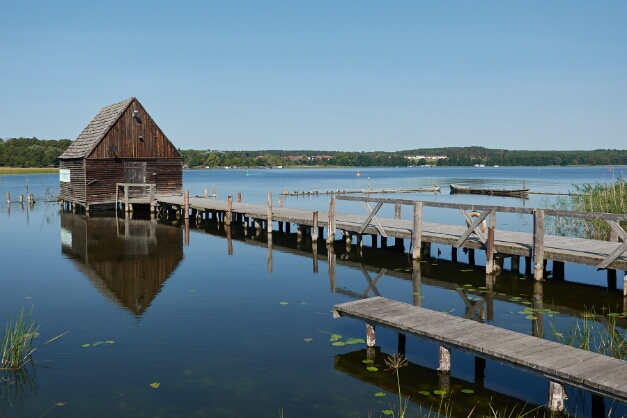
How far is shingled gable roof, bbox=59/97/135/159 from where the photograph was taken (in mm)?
38281

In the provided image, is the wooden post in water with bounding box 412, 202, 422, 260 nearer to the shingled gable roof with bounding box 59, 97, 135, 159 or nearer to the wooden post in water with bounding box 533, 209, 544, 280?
the wooden post in water with bounding box 533, 209, 544, 280

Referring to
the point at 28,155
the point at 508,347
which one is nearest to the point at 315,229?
the point at 508,347

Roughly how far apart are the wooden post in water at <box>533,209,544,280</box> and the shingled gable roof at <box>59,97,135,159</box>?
29.4 metres

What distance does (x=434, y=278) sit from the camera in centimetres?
1731

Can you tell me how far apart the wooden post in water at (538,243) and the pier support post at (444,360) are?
7342mm

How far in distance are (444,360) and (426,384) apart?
0.55 meters

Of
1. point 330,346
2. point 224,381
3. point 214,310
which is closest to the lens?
point 224,381

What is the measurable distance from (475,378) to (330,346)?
8.93 ft

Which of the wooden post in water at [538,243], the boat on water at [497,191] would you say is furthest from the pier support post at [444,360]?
the boat on water at [497,191]

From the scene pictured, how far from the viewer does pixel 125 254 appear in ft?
71.4

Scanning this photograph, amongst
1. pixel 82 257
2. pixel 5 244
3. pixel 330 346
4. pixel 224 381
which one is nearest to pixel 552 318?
pixel 330 346

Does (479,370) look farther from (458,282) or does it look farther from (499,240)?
(499,240)

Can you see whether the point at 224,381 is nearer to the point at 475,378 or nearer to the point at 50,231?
the point at 475,378

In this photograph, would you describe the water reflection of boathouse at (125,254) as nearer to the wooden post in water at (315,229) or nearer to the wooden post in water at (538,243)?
the wooden post in water at (315,229)
